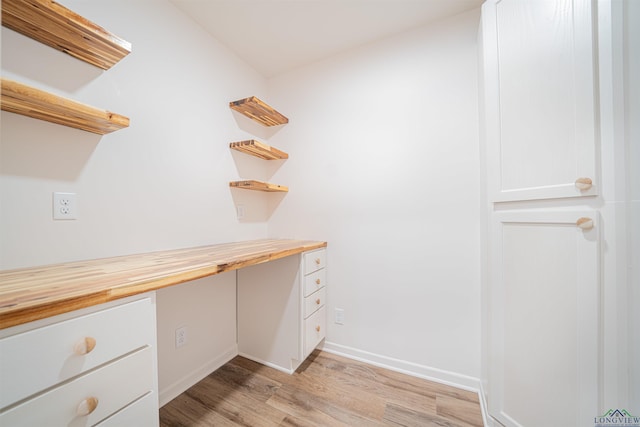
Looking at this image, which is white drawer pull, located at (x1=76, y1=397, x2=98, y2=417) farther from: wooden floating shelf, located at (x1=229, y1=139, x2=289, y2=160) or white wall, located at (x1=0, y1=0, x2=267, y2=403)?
wooden floating shelf, located at (x1=229, y1=139, x2=289, y2=160)

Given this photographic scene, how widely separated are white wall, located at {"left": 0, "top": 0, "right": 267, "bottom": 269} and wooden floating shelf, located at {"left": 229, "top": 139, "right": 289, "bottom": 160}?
11cm

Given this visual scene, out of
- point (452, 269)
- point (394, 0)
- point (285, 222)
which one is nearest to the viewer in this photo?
point (394, 0)

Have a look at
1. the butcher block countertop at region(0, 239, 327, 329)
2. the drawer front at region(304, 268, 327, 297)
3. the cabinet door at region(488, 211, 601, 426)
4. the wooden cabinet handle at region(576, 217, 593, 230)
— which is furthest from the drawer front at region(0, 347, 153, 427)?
the wooden cabinet handle at region(576, 217, 593, 230)

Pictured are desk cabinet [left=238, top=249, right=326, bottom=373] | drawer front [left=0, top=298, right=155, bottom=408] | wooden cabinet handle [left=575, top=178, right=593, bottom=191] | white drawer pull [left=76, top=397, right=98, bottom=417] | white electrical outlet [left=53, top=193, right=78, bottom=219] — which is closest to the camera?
drawer front [left=0, top=298, right=155, bottom=408]

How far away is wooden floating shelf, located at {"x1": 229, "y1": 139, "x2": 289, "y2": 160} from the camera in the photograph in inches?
69.7

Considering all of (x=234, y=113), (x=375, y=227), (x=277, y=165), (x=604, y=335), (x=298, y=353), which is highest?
(x=234, y=113)

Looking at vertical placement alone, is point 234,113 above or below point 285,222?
above

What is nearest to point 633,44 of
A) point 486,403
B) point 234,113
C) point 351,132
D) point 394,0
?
point 394,0

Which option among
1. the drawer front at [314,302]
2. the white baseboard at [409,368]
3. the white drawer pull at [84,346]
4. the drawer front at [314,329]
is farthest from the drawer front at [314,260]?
the white drawer pull at [84,346]

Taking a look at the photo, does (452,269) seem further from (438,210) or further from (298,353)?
(298,353)

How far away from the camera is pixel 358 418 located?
1281 mm

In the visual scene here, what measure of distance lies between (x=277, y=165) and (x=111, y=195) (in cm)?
127

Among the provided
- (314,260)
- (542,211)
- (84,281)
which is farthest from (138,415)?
(542,211)

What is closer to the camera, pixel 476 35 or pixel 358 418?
pixel 358 418
